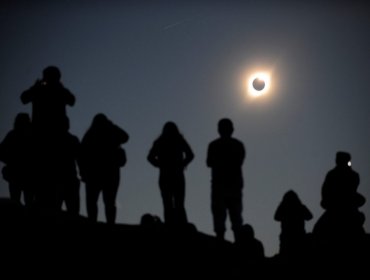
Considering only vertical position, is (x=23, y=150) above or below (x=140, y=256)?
above

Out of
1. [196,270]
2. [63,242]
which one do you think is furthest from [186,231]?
[63,242]

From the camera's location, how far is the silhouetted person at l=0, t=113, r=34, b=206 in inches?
424

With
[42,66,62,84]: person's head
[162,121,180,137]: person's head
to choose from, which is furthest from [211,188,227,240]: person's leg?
[42,66,62,84]: person's head

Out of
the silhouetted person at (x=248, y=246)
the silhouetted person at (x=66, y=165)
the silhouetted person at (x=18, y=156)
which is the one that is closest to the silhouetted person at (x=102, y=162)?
the silhouetted person at (x=66, y=165)

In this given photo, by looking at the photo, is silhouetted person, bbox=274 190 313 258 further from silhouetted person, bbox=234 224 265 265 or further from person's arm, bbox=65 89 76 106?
person's arm, bbox=65 89 76 106

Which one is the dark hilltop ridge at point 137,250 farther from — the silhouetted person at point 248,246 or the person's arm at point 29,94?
the person's arm at point 29,94

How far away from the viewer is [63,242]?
28.0 ft

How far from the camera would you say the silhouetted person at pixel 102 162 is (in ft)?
32.4

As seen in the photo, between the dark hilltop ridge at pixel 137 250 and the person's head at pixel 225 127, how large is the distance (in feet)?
6.36

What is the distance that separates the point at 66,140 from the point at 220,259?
352 cm

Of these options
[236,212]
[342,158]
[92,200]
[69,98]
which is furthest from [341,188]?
[69,98]

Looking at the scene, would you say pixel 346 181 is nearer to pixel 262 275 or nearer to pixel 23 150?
pixel 262 275

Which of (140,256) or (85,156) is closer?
(140,256)

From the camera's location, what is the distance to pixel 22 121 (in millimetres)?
11047
